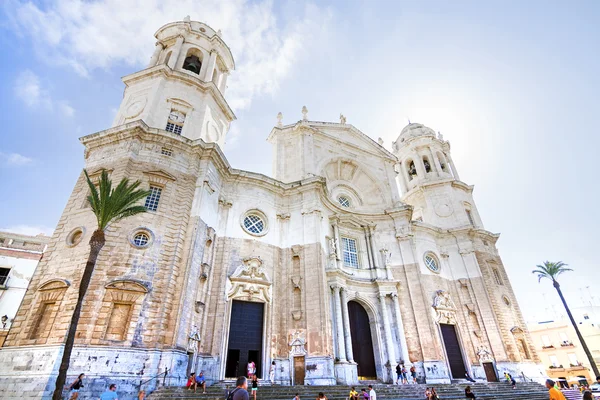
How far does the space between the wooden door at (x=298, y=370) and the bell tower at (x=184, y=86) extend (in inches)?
565

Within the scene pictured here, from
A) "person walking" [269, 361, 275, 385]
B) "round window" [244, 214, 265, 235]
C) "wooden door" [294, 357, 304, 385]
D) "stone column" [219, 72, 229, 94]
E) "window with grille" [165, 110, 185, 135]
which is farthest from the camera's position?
"stone column" [219, 72, 229, 94]

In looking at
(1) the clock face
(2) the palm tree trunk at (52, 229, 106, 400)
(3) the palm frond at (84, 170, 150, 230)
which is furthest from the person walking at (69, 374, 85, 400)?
(1) the clock face

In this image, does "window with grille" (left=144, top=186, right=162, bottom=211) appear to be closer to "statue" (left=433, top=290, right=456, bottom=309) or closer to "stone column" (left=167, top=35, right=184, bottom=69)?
"stone column" (left=167, top=35, right=184, bottom=69)

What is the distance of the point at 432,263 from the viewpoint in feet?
85.8

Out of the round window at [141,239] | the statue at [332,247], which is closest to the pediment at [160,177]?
the round window at [141,239]

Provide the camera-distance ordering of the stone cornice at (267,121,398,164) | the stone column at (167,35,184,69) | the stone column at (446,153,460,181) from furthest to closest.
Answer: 1. the stone column at (446,153,460,181)
2. the stone cornice at (267,121,398,164)
3. the stone column at (167,35,184,69)

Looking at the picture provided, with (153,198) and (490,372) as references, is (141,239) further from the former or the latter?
(490,372)

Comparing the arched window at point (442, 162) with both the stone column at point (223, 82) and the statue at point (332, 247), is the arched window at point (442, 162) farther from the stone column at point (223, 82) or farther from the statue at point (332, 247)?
the stone column at point (223, 82)

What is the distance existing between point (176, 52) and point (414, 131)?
25400mm

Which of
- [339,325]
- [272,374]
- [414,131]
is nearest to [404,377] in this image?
[339,325]

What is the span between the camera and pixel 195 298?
1585 cm

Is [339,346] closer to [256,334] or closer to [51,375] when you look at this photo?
[256,334]

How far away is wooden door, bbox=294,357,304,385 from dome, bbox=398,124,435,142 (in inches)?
1076

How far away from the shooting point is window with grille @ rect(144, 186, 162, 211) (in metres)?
16.5
